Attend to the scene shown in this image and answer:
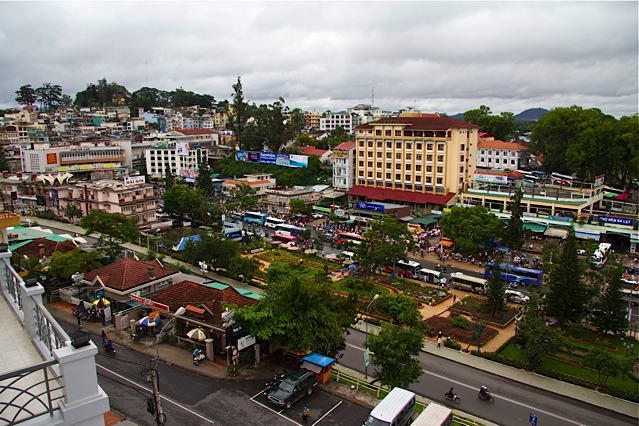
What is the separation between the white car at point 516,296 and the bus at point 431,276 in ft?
13.0

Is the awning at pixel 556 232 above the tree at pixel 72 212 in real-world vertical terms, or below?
below

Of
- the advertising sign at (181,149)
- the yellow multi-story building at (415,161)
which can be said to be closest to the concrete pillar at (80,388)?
the yellow multi-story building at (415,161)

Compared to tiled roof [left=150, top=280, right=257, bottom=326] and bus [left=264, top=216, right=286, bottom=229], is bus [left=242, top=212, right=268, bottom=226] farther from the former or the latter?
tiled roof [left=150, top=280, right=257, bottom=326]

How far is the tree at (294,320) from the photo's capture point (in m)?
14.7

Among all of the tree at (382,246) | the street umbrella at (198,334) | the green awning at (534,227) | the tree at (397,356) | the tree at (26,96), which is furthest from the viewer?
the tree at (26,96)

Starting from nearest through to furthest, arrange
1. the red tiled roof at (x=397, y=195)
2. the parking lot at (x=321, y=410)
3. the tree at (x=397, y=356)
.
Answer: the parking lot at (x=321, y=410) → the tree at (x=397, y=356) → the red tiled roof at (x=397, y=195)

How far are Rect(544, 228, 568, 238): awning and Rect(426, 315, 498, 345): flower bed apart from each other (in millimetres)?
16728

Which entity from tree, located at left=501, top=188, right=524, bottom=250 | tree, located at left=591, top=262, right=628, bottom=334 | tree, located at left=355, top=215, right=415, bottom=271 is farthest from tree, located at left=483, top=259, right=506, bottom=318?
tree, located at left=501, top=188, right=524, bottom=250

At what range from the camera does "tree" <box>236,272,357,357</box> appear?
1470 centimetres

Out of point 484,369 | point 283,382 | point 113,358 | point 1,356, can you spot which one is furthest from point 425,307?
point 1,356

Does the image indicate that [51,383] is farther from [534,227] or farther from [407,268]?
[534,227]

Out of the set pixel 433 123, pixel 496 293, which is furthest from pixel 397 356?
pixel 433 123

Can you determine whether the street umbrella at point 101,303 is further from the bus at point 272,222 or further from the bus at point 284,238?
the bus at point 272,222

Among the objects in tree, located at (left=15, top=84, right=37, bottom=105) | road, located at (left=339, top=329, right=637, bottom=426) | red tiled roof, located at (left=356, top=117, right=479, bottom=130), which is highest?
tree, located at (left=15, top=84, right=37, bottom=105)
